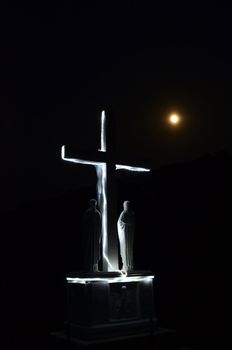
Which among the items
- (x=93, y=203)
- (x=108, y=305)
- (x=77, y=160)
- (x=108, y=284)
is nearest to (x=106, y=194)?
(x=93, y=203)

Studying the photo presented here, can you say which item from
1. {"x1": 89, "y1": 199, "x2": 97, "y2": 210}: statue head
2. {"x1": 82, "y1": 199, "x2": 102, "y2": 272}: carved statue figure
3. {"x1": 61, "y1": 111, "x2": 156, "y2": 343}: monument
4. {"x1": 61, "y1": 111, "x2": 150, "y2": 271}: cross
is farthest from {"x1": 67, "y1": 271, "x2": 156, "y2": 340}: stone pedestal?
{"x1": 89, "y1": 199, "x2": 97, "y2": 210}: statue head

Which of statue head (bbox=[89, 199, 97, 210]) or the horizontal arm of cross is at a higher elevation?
the horizontal arm of cross

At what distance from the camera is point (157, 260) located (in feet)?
37.4

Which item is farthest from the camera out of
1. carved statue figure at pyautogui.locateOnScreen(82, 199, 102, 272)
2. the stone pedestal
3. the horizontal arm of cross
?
the horizontal arm of cross

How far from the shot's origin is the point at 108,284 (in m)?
6.66

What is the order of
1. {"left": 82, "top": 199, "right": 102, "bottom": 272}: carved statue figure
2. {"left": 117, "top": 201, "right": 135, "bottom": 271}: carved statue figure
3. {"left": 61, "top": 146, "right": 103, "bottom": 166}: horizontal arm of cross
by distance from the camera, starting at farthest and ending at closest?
1. {"left": 117, "top": 201, "right": 135, "bottom": 271}: carved statue figure
2. {"left": 61, "top": 146, "right": 103, "bottom": 166}: horizontal arm of cross
3. {"left": 82, "top": 199, "right": 102, "bottom": 272}: carved statue figure

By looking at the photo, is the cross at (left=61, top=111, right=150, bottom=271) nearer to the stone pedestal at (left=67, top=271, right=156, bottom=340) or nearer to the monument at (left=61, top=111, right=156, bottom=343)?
the monument at (left=61, top=111, right=156, bottom=343)

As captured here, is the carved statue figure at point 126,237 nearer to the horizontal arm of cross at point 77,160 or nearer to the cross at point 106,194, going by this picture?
the cross at point 106,194

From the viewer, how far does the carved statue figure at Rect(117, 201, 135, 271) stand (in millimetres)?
7336

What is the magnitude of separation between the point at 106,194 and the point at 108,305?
1993 mm

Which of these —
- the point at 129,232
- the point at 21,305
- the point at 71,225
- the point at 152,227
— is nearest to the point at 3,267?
the point at 21,305

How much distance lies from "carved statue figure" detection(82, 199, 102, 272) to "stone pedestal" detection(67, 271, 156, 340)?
1.11 ft

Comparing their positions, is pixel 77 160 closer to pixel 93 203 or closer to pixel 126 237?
pixel 93 203

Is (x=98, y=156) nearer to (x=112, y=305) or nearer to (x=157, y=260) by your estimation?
(x=112, y=305)
